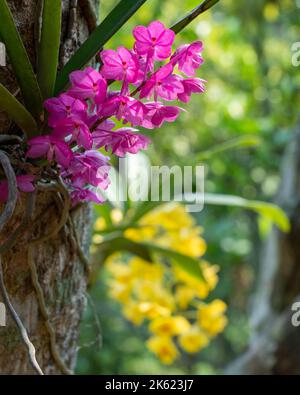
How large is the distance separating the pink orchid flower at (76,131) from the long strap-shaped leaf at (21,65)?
0.19 feet

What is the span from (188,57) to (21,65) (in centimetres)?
16

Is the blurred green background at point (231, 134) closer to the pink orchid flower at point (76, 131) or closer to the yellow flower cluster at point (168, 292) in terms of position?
the yellow flower cluster at point (168, 292)

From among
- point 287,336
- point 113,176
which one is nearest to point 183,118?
point 287,336

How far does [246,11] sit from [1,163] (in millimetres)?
3384

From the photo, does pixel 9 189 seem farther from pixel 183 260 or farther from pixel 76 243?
pixel 183 260

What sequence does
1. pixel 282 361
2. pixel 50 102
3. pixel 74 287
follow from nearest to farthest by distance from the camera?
pixel 50 102 → pixel 74 287 → pixel 282 361

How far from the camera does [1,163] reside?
0.59m

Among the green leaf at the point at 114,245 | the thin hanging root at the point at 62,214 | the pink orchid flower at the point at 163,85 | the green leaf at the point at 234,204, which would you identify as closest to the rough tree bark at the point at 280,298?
the green leaf at the point at 234,204

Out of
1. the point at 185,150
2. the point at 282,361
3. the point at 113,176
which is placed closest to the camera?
the point at 113,176

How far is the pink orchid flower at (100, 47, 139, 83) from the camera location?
0.55 m

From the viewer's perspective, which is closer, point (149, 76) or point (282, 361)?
point (149, 76)

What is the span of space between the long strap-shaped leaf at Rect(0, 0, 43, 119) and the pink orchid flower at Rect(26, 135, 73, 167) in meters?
0.05

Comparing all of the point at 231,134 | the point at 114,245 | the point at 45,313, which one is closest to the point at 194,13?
the point at 45,313
